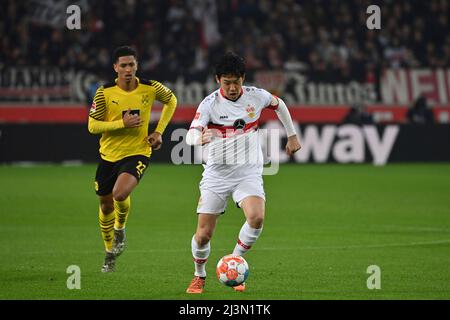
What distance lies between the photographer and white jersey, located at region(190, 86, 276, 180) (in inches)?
355

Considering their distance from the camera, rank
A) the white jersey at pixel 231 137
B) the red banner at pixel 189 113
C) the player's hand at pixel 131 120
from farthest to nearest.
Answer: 1. the red banner at pixel 189 113
2. the player's hand at pixel 131 120
3. the white jersey at pixel 231 137

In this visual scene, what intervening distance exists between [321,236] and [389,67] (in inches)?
636

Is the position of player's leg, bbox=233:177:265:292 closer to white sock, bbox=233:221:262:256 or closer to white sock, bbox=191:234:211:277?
white sock, bbox=233:221:262:256

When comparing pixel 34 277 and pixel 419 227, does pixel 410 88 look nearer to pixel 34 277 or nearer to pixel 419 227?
pixel 419 227

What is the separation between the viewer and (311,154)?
2534 cm

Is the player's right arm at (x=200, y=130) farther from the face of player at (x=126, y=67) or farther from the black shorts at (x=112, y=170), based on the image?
the black shorts at (x=112, y=170)

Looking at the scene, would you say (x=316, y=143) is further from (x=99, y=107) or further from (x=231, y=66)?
(x=231, y=66)

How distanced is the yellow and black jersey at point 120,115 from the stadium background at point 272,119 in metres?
1.19

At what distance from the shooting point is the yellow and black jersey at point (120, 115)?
34.4ft

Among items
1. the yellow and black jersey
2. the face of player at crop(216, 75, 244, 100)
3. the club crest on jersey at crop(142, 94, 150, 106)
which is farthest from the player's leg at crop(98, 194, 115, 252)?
the face of player at crop(216, 75, 244, 100)

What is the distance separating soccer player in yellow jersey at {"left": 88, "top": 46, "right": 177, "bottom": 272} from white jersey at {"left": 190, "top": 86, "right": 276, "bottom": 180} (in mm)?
1408

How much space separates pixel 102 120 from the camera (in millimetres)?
10523

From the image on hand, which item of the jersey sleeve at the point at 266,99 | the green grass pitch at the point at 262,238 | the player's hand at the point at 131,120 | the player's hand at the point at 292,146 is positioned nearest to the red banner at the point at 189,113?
the green grass pitch at the point at 262,238
